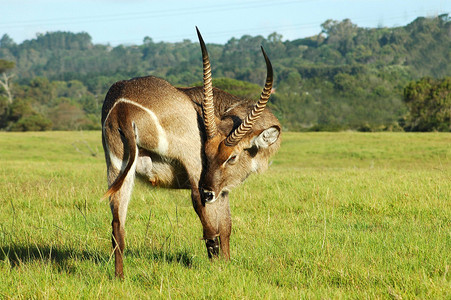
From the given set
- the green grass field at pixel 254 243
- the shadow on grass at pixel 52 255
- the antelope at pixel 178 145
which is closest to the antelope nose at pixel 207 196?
the antelope at pixel 178 145

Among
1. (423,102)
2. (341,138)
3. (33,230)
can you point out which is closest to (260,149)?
(33,230)

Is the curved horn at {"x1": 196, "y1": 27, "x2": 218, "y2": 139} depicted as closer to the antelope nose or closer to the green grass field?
the antelope nose

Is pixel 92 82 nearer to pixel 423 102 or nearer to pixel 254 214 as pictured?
pixel 423 102

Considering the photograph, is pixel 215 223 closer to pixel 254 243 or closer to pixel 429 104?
pixel 254 243

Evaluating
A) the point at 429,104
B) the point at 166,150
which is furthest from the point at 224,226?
the point at 429,104

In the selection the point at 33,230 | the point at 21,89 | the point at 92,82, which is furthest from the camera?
the point at 92,82

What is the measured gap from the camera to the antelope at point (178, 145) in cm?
429

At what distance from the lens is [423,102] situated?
159ft

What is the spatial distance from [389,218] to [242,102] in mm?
2541

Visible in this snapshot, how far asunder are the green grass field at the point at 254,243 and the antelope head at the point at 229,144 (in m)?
0.57

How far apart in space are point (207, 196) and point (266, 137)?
0.88 m

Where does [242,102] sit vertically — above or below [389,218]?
above

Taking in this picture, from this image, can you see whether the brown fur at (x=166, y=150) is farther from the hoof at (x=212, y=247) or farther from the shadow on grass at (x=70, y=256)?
the shadow on grass at (x=70, y=256)

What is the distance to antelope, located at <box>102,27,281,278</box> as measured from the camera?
429 centimetres
